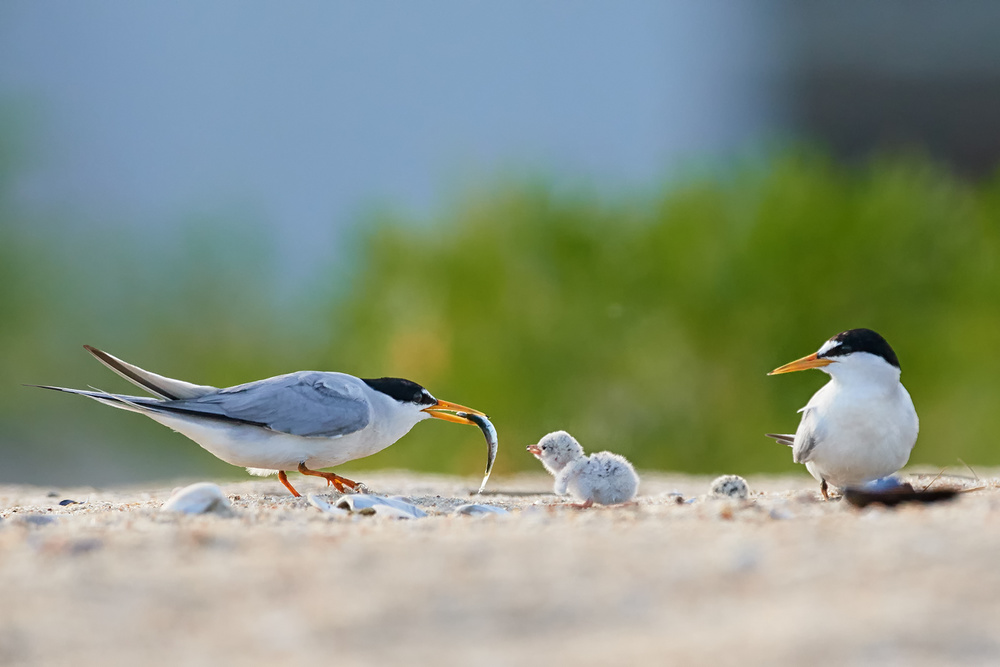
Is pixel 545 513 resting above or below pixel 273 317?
below

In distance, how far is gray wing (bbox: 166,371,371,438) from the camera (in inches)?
169

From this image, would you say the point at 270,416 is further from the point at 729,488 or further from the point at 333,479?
the point at 729,488

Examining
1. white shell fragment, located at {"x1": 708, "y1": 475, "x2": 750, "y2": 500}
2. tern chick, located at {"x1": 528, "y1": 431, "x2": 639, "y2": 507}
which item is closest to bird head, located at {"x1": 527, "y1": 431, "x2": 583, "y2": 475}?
tern chick, located at {"x1": 528, "y1": 431, "x2": 639, "y2": 507}

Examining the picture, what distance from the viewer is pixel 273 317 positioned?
35.7 feet

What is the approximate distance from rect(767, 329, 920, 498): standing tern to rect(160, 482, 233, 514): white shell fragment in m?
2.05

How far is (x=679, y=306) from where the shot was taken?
30.1 ft

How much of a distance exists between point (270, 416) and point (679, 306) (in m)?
5.48

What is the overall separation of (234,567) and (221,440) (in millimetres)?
2036

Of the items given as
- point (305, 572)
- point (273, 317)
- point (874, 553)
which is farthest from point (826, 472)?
point (273, 317)

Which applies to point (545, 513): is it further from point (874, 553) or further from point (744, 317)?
point (744, 317)

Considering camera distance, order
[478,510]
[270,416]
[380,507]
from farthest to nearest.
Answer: [270,416] < [478,510] < [380,507]

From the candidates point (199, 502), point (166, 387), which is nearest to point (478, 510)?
point (199, 502)

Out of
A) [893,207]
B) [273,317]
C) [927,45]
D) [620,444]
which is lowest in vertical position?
[620,444]

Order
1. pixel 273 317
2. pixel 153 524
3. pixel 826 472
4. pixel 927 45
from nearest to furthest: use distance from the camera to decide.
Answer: pixel 153 524
pixel 826 472
pixel 273 317
pixel 927 45
